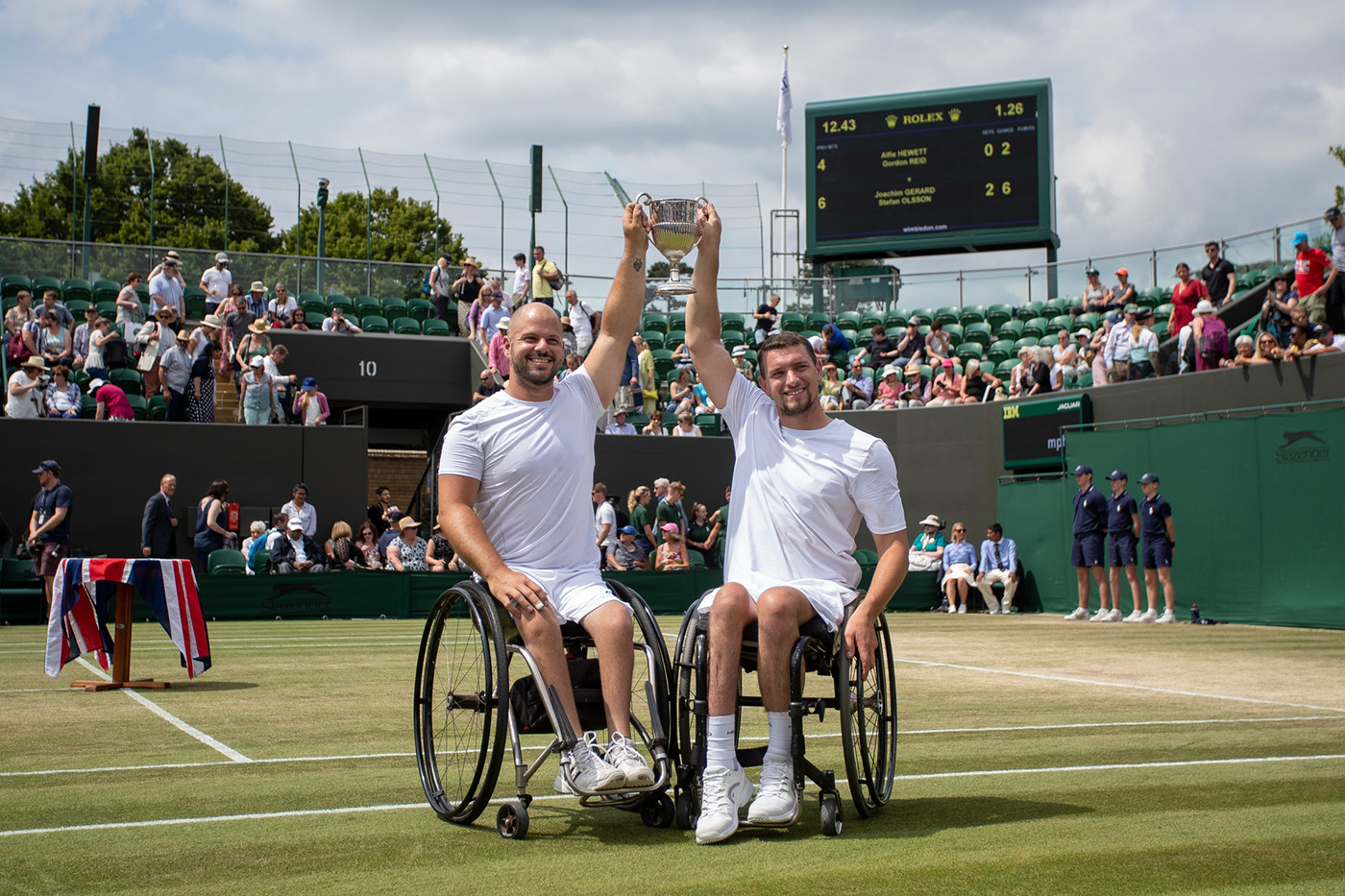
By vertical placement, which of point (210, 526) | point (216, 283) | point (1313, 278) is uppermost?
point (216, 283)

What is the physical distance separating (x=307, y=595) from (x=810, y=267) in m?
16.8

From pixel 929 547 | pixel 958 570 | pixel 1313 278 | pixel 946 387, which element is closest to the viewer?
pixel 1313 278

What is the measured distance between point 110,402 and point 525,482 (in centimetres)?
1541

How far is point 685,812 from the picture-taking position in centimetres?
437

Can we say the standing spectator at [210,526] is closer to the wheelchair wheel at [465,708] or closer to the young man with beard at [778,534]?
the wheelchair wheel at [465,708]

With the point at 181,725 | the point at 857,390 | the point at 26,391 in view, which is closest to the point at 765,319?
the point at 857,390

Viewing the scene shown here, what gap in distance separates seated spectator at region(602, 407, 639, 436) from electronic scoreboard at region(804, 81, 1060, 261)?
8070 mm

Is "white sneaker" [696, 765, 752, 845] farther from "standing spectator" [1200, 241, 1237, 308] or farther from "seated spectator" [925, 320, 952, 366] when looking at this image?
"seated spectator" [925, 320, 952, 366]

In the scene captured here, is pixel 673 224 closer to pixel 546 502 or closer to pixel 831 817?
pixel 546 502

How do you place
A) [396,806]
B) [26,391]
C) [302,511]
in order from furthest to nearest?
[302,511] → [26,391] → [396,806]

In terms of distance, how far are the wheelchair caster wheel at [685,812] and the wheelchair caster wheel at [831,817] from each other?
0.45 m

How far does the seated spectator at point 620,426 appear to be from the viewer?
2159 cm

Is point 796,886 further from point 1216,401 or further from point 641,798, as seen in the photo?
point 1216,401

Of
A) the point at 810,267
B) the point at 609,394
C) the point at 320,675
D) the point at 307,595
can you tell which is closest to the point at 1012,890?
the point at 609,394
